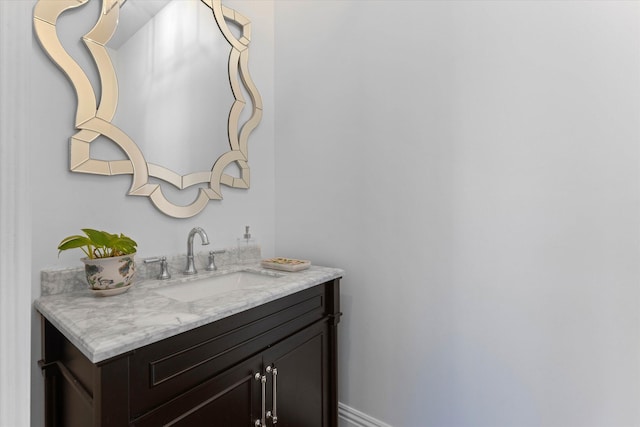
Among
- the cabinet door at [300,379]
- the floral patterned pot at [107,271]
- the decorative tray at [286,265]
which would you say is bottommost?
the cabinet door at [300,379]

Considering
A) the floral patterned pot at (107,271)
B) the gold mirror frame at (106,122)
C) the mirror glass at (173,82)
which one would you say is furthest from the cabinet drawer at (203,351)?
the mirror glass at (173,82)

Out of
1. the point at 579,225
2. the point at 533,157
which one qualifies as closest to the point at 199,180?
the point at 533,157

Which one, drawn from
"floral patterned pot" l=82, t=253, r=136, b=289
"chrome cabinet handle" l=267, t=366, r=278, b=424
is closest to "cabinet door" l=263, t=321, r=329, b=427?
"chrome cabinet handle" l=267, t=366, r=278, b=424

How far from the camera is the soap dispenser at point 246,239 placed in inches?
63.7

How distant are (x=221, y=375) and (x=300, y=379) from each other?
42 centimetres

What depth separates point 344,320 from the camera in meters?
1.54

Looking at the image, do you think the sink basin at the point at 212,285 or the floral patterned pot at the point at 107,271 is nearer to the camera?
the floral patterned pot at the point at 107,271

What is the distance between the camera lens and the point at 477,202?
3.90 ft

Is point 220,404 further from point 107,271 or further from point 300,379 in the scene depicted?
point 107,271

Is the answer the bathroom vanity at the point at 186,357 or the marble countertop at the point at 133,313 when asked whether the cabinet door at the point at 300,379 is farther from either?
the marble countertop at the point at 133,313

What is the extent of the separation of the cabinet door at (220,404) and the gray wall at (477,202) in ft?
2.16

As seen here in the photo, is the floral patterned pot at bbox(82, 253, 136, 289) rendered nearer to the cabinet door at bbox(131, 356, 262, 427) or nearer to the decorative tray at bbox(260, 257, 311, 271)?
the cabinet door at bbox(131, 356, 262, 427)

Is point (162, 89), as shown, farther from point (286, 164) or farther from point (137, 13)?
point (286, 164)

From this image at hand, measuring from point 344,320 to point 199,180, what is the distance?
0.98 meters
